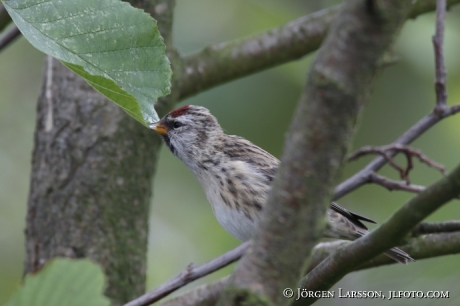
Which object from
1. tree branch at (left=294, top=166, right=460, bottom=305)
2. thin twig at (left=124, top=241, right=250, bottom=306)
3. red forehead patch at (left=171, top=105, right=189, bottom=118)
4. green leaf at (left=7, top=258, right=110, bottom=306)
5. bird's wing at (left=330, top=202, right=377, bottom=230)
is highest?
red forehead patch at (left=171, top=105, right=189, bottom=118)

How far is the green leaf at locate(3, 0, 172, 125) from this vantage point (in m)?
1.91

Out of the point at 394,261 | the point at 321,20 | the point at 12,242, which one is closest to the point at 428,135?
the point at 321,20

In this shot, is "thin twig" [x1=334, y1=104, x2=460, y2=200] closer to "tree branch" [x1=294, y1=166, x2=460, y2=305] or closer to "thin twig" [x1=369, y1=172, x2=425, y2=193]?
"thin twig" [x1=369, y1=172, x2=425, y2=193]

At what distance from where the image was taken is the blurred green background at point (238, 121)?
5.23 meters

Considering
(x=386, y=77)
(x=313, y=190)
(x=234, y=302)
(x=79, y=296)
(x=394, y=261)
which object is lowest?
(x=79, y=296)

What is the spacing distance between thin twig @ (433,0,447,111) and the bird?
3.15ft

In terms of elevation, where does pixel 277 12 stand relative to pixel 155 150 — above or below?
above

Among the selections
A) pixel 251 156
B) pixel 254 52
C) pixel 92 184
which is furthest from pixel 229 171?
pixel 92 184

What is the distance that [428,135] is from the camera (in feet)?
17.7

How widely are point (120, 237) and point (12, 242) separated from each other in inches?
128

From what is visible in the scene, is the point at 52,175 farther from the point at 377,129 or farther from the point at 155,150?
the point at 377,129

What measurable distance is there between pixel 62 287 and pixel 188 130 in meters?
3.46

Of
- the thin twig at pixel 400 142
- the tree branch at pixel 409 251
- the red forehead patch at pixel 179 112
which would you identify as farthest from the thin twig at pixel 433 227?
the red forehead patch at pixel 179 112

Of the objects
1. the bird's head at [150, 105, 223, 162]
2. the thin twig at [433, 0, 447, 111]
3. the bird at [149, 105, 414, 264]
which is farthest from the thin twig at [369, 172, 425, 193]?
the bird's head at [150, 105, 223, 162]
